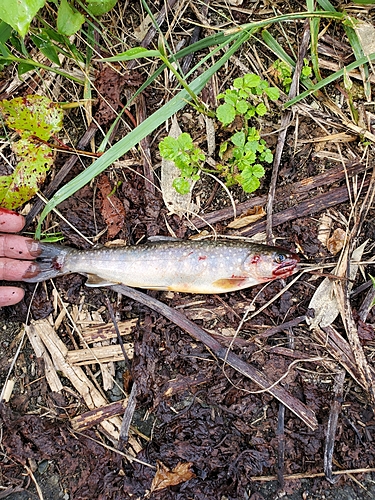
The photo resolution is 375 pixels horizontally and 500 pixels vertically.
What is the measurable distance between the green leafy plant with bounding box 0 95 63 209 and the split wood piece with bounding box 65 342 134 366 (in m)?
1.49

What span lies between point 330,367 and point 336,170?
5.74ft

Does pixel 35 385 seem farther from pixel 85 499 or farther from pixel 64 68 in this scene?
pixel 64 68

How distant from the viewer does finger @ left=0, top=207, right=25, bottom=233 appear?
13.4 ft

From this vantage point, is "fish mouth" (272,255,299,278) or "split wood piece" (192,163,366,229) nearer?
"fish mouth" (272,255,299,278)

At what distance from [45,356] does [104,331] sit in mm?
596

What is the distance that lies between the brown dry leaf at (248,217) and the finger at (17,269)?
183cm

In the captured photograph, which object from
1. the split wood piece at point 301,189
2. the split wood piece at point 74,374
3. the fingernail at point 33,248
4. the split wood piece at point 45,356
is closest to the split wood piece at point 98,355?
the split wood piece at point 74,374

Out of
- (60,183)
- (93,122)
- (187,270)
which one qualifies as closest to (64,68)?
(93,122)

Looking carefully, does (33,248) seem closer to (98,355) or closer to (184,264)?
(98,355)

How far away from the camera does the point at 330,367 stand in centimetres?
394

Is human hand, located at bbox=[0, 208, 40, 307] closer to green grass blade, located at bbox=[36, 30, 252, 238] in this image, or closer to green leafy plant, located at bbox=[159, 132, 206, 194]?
green grass blade, located at bbox=[36, 30, 252, 238]

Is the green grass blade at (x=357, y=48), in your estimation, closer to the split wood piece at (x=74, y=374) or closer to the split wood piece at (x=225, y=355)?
the split wood piece at (x=225, y=355)

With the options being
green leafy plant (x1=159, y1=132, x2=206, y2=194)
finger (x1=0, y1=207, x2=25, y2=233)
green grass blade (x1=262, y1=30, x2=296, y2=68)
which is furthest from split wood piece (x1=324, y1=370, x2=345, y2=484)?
finger (x1=0, y1=207, x2=25, y2=233)

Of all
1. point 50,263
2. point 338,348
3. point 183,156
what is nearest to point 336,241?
point 338,348
